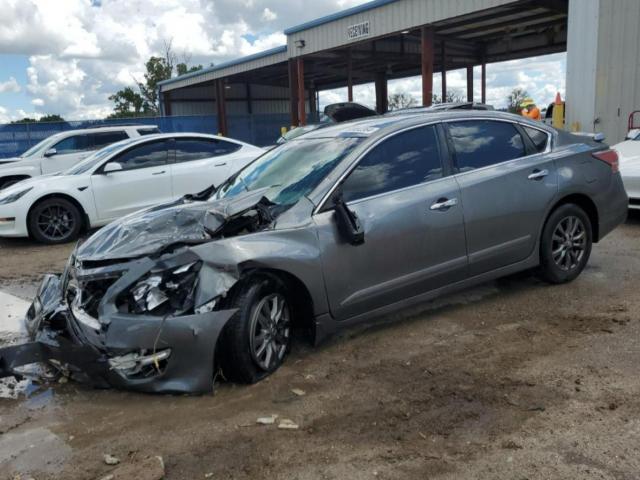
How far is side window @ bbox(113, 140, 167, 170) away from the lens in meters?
8.75

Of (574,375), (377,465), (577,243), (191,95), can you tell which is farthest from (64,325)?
(191,95)

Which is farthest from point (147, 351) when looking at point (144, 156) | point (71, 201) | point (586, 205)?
point (144, 156)

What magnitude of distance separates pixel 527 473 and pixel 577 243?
313 cm

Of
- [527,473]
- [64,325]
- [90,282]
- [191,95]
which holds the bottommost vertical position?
[527,473]

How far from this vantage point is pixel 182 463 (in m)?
2.79

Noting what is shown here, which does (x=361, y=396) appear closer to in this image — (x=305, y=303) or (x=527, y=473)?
(x=305, y=303)

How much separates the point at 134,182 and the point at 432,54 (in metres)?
12.3

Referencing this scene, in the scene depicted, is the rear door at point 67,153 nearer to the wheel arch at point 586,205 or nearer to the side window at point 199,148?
the side window at point 199,148

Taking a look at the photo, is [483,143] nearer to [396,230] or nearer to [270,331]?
[396,230]

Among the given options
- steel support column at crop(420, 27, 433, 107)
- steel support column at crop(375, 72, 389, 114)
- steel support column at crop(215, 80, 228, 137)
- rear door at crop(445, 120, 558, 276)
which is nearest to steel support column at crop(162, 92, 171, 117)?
steel support column at crop(215, 80, 228, 137)

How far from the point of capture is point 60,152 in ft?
40.3

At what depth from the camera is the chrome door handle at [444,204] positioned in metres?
4.25

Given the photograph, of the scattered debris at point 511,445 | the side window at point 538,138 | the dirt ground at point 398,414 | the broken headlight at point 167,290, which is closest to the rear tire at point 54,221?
the dirt ground at point 398,414

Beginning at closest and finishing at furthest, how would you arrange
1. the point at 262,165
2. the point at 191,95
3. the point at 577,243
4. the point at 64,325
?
the point at 64,325 < the point at 262,165 < the point at 577,243 < the point at 191,95
